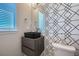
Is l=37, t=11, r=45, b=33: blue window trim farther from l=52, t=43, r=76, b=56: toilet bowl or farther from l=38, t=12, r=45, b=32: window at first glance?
l=52, t=43, r=76, b=56: toilet bowl

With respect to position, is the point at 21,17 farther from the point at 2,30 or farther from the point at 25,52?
the point at 25,52

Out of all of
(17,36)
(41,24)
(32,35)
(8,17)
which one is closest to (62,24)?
(41,24)

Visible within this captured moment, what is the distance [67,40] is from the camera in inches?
57.6

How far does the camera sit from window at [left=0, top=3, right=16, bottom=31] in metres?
1.39

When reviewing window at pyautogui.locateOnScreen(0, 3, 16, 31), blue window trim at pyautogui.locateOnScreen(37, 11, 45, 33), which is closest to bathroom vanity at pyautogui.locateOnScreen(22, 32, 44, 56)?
blue window trim at pyautogui.locateOnScreen(37, 11, 45, 33)

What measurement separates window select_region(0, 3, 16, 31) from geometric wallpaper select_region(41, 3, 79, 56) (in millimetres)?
526

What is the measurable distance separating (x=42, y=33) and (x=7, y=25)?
58 centimetres

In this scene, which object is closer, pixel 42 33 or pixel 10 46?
pixel 10 46

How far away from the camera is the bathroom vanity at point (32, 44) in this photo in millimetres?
1425

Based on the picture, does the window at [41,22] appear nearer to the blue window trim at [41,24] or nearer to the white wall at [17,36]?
the blue window trim at [41,24]

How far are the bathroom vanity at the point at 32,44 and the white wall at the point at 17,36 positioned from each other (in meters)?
0.08

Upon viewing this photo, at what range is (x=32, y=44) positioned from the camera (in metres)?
1.42

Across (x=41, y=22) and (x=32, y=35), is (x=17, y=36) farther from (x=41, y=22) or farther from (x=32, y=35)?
(x=41, y=22)

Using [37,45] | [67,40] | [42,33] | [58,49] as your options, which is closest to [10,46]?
[37,45]
